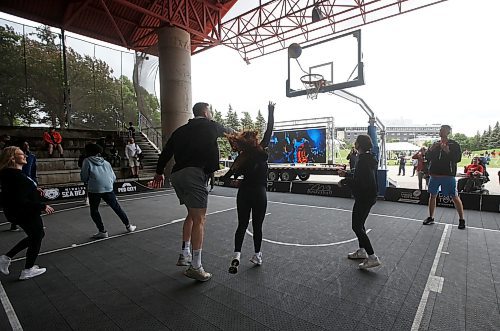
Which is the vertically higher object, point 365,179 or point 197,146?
point 197,146

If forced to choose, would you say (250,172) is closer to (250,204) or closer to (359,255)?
(250,204)

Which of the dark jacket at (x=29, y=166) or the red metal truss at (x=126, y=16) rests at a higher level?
the red metal truss at (x=126, y=16)

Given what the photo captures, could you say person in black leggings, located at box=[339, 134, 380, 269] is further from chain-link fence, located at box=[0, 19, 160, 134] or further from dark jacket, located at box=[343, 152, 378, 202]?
chain-link fence, located at box=[0, 19, 160, 134]

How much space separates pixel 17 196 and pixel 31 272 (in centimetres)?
94

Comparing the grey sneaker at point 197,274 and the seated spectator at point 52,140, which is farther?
the seated spectator at point 52,140

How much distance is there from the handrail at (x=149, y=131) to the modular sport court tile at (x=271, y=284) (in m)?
12.8

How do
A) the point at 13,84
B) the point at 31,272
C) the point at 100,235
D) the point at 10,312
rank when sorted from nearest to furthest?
1. the point at 10,312
2. the point at 31,272
3. the point at 100,235
4. the point at 13,84

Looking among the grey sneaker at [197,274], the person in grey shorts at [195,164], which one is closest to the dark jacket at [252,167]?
the person in grey shorts at [195,164]

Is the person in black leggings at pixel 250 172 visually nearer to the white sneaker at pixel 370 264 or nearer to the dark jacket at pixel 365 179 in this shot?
the dark jacket at pixel 365 179

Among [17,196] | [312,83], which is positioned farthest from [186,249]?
[312,83]

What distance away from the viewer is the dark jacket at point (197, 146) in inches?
115

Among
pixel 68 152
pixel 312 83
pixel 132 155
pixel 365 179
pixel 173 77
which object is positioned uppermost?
pixel 173 77

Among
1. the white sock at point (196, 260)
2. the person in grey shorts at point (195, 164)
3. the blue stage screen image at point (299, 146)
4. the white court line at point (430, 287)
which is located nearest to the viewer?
the white court line at point (430, 287)

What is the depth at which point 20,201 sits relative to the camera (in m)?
3.05
